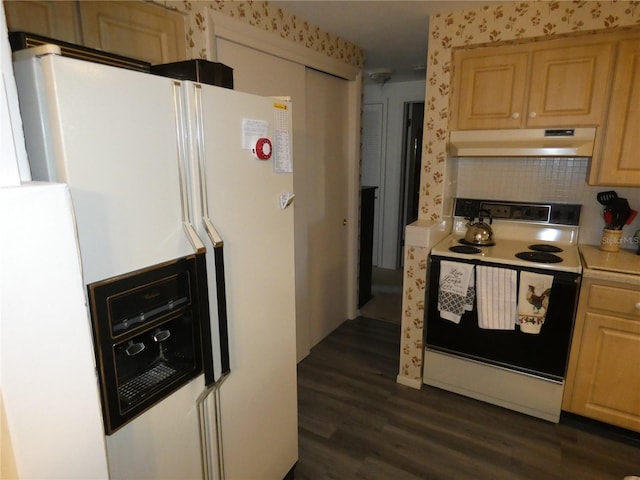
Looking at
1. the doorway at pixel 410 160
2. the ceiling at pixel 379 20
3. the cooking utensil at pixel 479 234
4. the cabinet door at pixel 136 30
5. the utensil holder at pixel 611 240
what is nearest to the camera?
the cabinet door at pixel 136 30

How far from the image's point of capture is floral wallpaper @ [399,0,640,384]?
6.43 feet

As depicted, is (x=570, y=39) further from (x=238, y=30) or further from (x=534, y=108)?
(x=238, y=30)

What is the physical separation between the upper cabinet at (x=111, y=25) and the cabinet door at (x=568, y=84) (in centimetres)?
189

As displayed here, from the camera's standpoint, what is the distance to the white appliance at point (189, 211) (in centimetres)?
84

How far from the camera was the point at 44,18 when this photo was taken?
1.31 m

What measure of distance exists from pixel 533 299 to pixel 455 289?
0.40 meters

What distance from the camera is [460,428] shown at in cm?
217

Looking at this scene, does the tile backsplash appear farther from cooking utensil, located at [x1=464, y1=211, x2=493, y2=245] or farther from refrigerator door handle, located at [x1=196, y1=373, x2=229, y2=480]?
refrigerator door handle, located at [x1=196, y1=373, x2=229, y2=480]

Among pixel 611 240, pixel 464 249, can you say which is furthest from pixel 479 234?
pixel 611 240

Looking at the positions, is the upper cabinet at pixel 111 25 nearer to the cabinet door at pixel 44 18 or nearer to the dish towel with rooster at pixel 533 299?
the cabinet door at pixel 44 18

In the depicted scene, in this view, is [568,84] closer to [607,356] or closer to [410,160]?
[607,356]

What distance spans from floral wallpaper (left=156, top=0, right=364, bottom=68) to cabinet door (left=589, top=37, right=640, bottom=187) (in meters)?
1.70

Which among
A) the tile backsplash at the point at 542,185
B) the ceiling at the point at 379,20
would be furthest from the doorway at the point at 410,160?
the tile backsplash at the point at 542,185

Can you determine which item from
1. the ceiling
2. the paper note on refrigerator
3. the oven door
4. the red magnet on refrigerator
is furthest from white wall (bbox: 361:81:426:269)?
the red magnet on refrigerator
